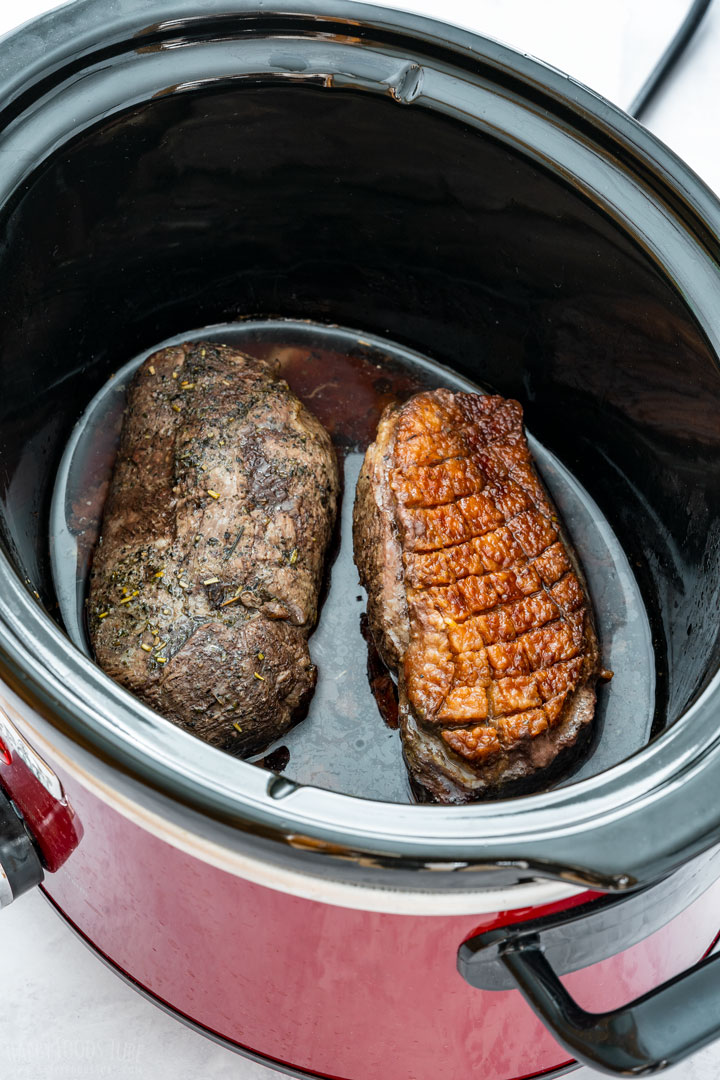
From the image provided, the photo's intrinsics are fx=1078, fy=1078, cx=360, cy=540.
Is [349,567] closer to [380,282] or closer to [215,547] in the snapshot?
[215,547]

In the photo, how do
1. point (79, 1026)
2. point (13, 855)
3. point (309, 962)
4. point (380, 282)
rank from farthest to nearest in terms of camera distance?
point (380, 282) → point (79, 1026) → point (13, 855) → point (309, 962)

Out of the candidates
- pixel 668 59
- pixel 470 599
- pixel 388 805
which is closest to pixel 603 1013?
pixel 388 805

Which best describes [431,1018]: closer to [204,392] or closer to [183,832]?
[183,832]

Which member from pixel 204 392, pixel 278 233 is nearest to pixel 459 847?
pixel 204 392

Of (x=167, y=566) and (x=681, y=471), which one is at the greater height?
(x=681, y=471)

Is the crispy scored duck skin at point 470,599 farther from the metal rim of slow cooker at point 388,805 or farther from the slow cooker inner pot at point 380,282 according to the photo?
the metal rim of slow cooker at point 388,805

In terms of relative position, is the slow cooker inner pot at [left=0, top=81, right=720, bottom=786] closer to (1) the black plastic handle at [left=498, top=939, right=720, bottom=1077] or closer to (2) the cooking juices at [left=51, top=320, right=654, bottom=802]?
(2) the cooking juices at [left=51, top=320, right=654, bottom=802]
